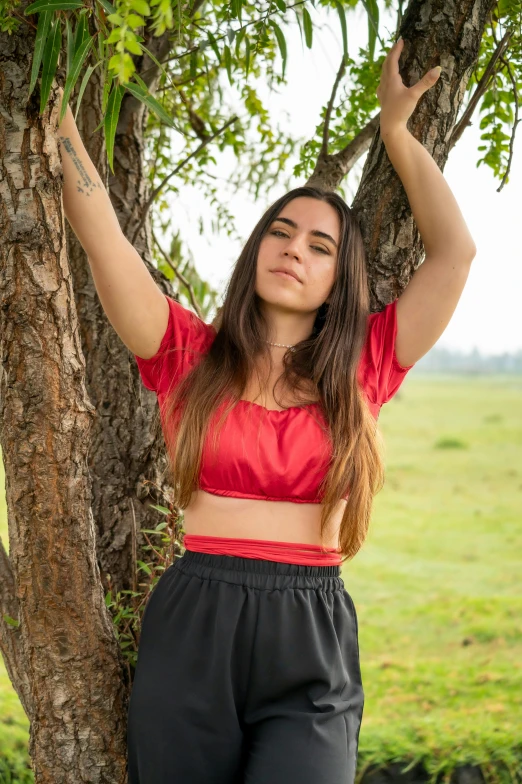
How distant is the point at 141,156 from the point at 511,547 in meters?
5.70

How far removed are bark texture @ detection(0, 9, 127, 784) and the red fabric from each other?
228 millimetres

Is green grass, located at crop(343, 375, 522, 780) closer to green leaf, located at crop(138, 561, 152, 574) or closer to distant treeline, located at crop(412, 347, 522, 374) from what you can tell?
distant treeline, located at crop(412, 347, 522, 374)

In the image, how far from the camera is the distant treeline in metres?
11.4

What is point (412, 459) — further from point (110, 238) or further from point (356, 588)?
point (110, 238)

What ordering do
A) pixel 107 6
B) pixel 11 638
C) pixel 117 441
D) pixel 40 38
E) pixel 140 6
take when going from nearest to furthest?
1. pixel 140 6
2. pixel 107 6
3. pixel 40 38
4. pixel 11 638
5. pixel 117 441

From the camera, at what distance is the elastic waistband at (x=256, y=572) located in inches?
61.9

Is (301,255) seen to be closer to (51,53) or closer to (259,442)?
(259,442)

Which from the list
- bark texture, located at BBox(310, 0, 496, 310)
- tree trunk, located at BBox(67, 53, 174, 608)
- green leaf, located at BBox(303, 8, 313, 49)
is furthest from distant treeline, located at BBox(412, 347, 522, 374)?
green leaf, located at BBox(303, 8, 313, 49)

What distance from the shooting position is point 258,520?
1.61m

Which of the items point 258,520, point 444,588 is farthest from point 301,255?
point 444,588

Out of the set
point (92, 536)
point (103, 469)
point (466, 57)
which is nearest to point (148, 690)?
point (92, 536)

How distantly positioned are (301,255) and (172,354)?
348 mm

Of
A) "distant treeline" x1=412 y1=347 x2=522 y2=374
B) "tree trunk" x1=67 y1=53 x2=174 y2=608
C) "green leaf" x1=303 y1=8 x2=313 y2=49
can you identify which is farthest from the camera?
"distant treeline" x1=412 y1=347 x2=522 y2=374

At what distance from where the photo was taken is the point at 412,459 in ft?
30.2
